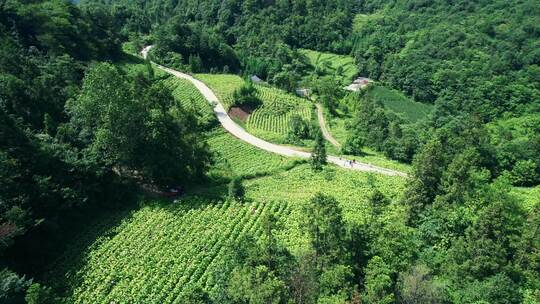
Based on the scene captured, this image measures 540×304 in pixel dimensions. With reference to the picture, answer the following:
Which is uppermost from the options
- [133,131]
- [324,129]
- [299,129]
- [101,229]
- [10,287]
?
[133,131]

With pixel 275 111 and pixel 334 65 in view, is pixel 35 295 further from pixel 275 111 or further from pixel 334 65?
pixel 334 65

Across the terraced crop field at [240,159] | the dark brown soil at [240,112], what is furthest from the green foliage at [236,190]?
the dark brown soil at [240,112]

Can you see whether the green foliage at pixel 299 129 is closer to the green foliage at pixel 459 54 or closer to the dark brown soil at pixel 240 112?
the dark brown soil at pixel 240 112

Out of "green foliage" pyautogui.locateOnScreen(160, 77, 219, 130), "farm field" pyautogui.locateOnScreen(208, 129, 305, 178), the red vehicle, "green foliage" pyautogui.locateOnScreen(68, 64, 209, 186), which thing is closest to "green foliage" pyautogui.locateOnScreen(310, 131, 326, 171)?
"farm field" pyautogui.locateOnScreen(208, 129, 305, 178)

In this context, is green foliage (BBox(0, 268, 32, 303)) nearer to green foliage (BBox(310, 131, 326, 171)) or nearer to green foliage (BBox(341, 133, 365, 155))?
green foliage (BBox(310, 131, 326, 171))

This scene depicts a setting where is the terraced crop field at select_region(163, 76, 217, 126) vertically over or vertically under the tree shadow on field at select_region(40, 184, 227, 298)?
over

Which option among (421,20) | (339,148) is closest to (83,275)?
(339,148)

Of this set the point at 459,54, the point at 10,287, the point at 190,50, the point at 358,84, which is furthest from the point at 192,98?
the point at 459,54
